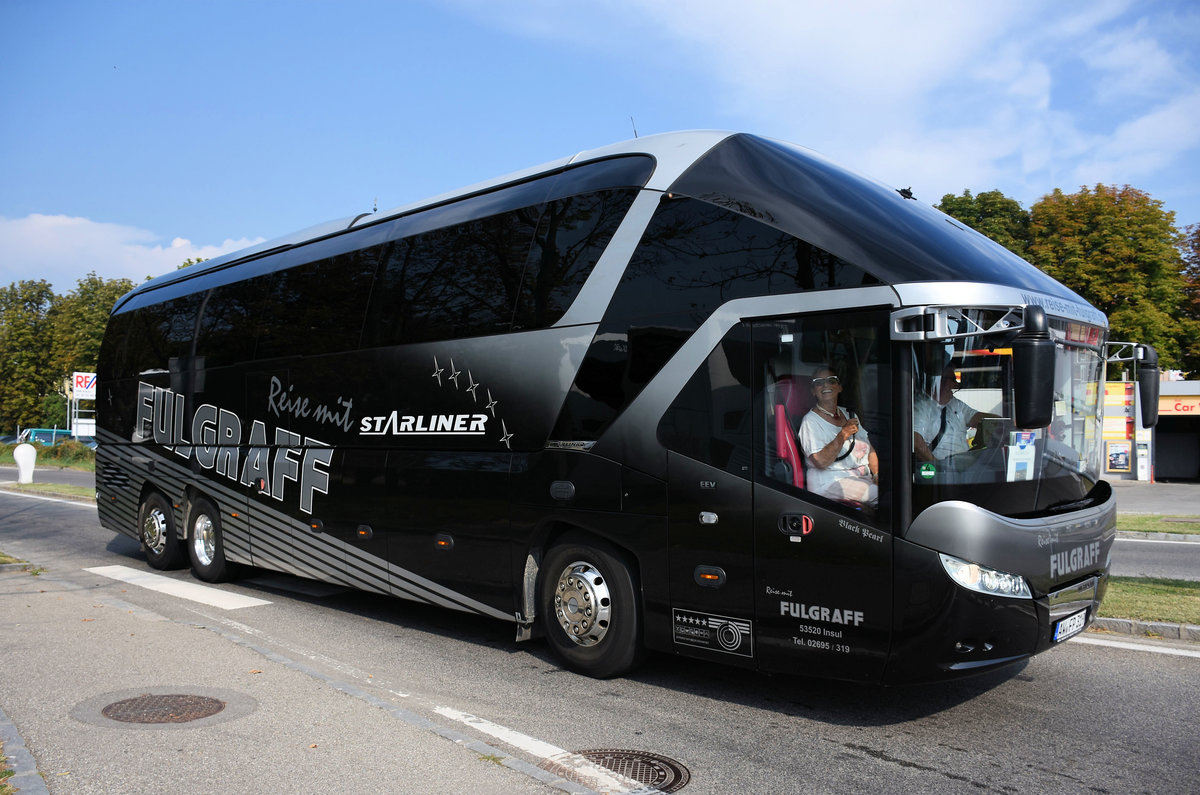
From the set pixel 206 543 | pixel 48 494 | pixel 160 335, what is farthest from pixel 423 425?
pixel 48 494

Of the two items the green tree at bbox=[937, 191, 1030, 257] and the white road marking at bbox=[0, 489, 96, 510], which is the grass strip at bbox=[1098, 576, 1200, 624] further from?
the green tree at bbox=[937, 191, 1030, 257]

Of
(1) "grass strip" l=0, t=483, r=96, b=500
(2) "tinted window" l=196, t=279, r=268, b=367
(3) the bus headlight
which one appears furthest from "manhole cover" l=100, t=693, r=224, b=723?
(1) "grass strip" l=0, t=483, r=96, b=500

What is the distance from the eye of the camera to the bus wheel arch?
460 inches

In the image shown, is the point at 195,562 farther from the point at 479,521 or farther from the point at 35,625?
the point at 479,521

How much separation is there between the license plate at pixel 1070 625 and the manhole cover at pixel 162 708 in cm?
509

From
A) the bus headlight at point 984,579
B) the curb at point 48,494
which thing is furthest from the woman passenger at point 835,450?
the curb at point 48,494

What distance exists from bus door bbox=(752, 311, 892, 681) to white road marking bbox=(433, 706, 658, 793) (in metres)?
1.43

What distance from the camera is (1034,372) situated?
4938 mm

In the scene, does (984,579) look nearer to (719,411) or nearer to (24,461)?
(719,411)

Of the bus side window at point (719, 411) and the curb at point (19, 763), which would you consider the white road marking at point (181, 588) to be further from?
the bus side window at point (719, 411)

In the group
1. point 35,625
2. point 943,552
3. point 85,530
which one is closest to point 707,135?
point 943,552

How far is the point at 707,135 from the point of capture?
266 inches

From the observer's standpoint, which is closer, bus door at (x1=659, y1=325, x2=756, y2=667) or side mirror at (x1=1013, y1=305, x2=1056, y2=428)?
side mirror at (x1=1013, y1=305, x2=1056, y2=428)

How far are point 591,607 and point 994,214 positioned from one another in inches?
1705
